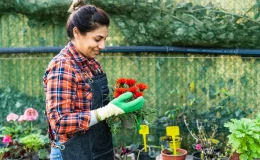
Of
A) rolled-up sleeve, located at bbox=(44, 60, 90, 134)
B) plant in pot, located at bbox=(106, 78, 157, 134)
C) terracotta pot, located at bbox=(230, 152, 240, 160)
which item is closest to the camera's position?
rolled-up sleeve, located at bbox=(44, 60, 90, 134)

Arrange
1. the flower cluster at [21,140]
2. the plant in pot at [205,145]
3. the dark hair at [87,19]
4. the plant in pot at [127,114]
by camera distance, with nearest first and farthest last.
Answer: the dark hair at [87,19]
the plant in pot at [127,114]
the plant in pot at [205,145]
the flower cluster at [21,140]

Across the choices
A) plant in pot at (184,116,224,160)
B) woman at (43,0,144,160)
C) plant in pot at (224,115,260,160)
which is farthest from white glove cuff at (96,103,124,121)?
plant in pot at (184,116,224,160)

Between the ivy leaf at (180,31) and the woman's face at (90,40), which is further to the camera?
the ivy leaf at (180,31)

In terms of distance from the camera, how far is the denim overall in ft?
6.80

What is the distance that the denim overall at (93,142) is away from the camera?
2.07m

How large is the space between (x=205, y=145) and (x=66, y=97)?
1.99 m

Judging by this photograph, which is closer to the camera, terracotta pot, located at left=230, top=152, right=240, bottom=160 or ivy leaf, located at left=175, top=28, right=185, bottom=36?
terracotta pot, located at left=230, top=152, right=240, bottom=160

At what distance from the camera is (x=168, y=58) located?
13.3 ft

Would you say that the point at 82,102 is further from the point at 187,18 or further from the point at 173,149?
the point at 187,18

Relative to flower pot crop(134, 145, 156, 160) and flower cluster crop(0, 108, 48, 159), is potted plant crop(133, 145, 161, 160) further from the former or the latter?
flower cluster crop(0, 108, 48, 159)

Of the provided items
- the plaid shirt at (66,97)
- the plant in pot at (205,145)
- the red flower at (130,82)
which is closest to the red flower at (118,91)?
the red flower at (130,82)

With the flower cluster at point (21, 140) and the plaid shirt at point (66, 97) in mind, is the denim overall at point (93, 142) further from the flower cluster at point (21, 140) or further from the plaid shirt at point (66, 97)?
the flower cluster at point (21, 140)

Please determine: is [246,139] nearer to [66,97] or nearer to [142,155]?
[142,155]

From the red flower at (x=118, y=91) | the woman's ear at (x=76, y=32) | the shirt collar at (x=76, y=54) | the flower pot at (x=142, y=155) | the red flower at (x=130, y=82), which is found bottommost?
the flower pot at (x=142, y=155)
